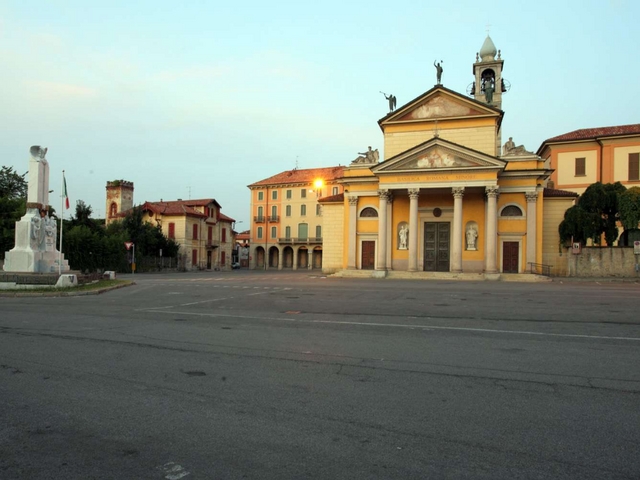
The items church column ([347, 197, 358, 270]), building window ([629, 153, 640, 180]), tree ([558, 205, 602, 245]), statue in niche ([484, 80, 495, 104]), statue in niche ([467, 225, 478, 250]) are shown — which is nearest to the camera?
tree ([558, 205, 602, 245])

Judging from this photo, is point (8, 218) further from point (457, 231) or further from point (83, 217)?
point (457, 231)

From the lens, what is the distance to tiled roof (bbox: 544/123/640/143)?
158 feet

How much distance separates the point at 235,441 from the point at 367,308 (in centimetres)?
1143

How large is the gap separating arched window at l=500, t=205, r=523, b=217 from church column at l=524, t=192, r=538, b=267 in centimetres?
92

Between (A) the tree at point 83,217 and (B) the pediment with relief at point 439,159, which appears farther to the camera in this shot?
(A) the tree at point 83,217

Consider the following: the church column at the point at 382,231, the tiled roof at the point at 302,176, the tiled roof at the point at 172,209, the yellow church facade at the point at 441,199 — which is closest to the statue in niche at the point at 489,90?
the yellow church facade at the point at 441,199

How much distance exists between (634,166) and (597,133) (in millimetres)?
4784

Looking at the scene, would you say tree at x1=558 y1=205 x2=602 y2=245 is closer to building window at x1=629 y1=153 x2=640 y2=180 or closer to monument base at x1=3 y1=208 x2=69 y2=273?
building window at x1=629 y1=153 x2=640 y2=180

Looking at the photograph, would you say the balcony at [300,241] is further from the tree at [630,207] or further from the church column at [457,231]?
the tree at [630,207]

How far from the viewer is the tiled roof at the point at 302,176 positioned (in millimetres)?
78625

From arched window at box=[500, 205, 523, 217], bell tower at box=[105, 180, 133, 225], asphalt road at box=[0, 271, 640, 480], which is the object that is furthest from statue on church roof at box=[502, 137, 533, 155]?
bell tower at box=[105, 180, 133, 225]

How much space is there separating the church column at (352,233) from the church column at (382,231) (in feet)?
7.87

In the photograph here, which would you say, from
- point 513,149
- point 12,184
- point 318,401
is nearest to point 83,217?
point 12,184

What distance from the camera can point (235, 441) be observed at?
174 inches
